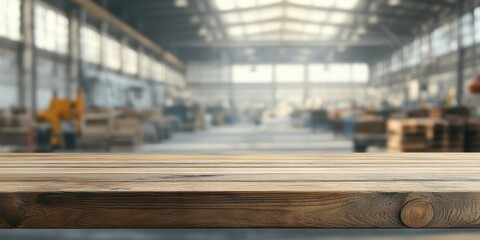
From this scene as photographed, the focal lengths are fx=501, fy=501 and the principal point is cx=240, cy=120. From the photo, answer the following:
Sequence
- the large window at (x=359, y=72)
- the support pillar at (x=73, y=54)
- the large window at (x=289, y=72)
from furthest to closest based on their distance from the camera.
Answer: the large window at (x=359, y=72) < the large window at (x=289, y=72) < the support pillar at (x=73, y=54)

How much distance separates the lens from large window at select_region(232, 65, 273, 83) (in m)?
36.8

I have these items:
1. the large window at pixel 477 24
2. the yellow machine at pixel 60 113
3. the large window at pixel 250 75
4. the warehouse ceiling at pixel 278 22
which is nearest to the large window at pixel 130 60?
the warehouse ceiling at pixel 278 22

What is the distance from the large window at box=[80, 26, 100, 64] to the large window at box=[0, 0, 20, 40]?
3685 millimetres

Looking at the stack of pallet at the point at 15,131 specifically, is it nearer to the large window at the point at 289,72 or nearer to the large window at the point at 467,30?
the large window at the point at 467,30

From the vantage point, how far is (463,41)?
20.8m

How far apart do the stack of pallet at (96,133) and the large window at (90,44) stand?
7135 millimetres

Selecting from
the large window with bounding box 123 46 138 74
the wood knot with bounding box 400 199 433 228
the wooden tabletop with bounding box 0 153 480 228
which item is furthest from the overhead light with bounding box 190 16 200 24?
the wood knot with bounding box 400 199 433 228

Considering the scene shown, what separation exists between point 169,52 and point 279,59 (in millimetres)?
9719

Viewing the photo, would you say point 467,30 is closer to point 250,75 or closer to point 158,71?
point 158,71

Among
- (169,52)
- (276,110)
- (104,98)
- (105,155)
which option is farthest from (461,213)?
(276,110)

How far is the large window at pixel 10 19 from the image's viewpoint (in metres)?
12.6

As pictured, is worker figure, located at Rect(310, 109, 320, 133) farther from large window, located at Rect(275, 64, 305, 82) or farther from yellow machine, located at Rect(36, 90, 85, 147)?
large window, located at Rect(275, 64, 305, 82)

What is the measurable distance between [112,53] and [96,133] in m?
11.3

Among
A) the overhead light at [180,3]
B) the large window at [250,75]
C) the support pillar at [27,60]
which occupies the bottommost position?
the support pillar at [27,60]
